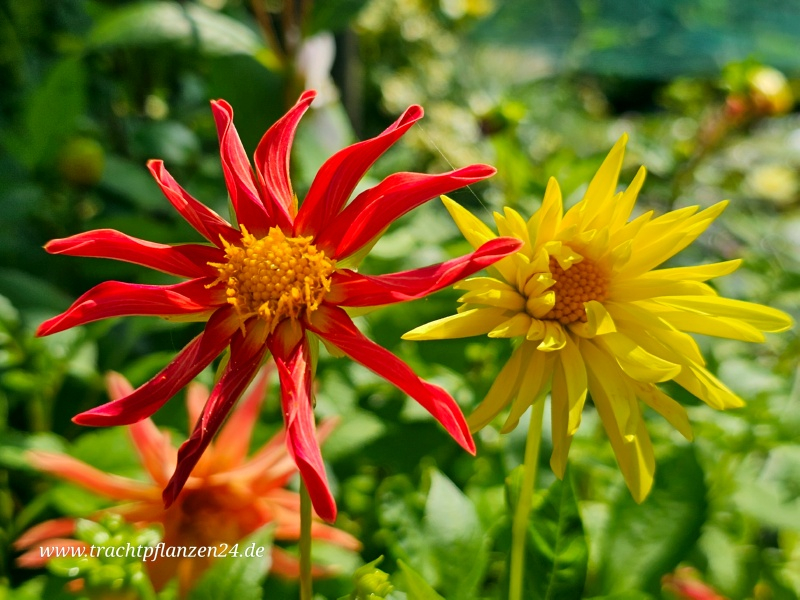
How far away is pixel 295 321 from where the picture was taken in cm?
37

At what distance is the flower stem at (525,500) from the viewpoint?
14.3 inches

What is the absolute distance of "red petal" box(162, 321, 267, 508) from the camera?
0.31 meters

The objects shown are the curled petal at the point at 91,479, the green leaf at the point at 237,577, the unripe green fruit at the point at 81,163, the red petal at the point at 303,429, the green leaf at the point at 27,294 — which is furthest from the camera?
the unripe green fruit at the point at 81,163

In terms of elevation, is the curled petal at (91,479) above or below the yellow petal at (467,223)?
below

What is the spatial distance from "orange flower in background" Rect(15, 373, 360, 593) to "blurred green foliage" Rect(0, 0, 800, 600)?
32 millimetres

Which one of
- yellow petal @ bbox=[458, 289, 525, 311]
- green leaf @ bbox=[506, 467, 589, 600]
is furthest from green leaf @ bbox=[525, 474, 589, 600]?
yellow petal @ bbox=[458, 289, 525, 311]

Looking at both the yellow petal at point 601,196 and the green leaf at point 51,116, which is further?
the green leaf at point 51,116

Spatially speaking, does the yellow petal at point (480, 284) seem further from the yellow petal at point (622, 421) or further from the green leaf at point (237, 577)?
the green leaf at point (237, 577)

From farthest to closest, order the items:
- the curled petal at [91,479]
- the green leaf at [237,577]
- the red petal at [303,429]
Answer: the curled petal at [91,479] → the green leaf at [237,577] → the red petal at [303,429]

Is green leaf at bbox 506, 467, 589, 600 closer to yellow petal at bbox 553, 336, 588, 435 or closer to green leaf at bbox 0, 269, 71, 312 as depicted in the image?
yellow petal at bbox 553, 336, 588, 435

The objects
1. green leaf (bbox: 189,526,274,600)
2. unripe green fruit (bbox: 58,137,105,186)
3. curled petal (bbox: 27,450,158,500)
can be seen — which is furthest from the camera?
unripe green fruit (bbox: 58,137,105,186)

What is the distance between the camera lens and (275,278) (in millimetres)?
363

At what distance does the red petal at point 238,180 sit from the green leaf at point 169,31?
0.64m

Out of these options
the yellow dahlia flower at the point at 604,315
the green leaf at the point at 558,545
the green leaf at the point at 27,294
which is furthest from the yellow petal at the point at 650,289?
the green leaf at the point at 27,294
